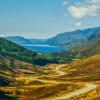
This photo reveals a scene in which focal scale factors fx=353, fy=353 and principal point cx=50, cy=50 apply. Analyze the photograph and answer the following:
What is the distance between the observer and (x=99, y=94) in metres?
184

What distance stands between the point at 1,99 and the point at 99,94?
178 ft

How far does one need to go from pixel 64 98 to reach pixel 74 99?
7.96 m

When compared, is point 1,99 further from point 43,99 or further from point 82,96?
point 82,96

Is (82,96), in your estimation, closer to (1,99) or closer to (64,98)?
(64,98)

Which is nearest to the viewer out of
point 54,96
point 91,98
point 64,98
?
point 91,98

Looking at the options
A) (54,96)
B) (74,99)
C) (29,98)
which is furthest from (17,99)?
(74,99)

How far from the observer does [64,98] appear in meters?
183

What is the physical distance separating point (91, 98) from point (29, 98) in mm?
41894

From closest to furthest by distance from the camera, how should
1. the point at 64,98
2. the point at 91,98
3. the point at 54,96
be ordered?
1. the point at 91,98
2. the point at 64,98
3. the point at 54,96

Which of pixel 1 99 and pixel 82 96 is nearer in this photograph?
pixel 82 96

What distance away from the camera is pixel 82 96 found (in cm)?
18438

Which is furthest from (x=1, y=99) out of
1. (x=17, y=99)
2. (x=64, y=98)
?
(x=64, y=98)

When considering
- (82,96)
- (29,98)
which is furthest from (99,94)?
(29,98)

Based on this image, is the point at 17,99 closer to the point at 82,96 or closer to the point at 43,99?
the point at 43,99
